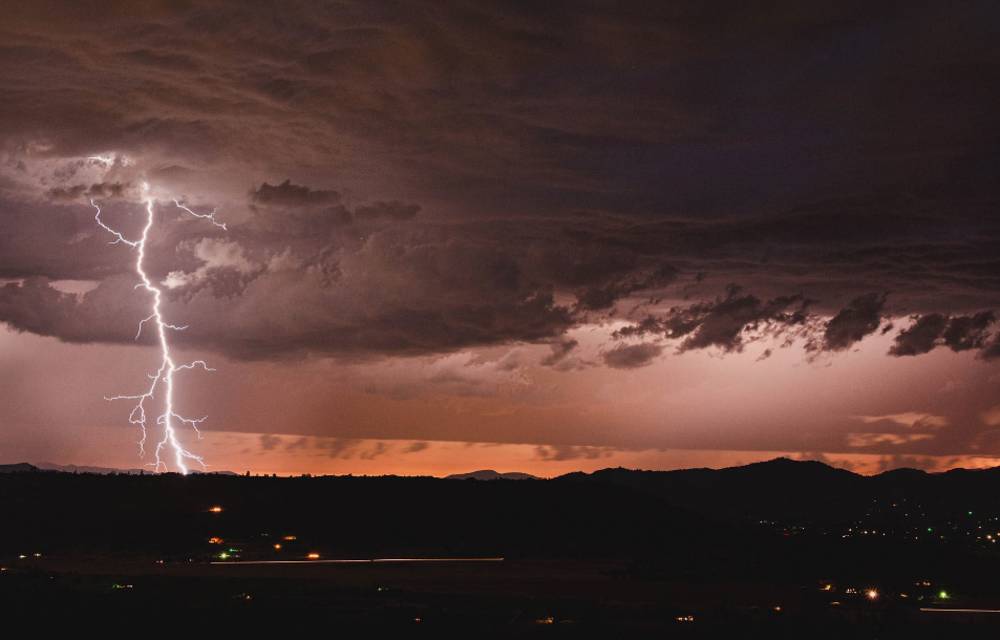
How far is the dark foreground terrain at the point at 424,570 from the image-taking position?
76.9 metres

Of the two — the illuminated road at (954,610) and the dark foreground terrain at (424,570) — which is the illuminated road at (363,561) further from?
the illuminated road at (954,610)

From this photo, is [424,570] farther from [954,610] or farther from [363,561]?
[954,610]

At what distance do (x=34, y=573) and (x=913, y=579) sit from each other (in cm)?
10020

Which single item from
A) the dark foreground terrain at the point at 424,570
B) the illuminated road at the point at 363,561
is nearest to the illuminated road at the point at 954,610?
the dark foreground terrain at the point at 424,570

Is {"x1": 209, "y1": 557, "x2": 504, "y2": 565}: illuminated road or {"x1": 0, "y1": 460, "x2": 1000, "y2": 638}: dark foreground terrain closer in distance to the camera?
{"x1": 0, "y1": 460, "x2": 1000, "y2": 638}: dark foreground terrain

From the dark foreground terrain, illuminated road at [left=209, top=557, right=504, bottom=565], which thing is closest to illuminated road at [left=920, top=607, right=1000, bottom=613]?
the dark foreground terrain

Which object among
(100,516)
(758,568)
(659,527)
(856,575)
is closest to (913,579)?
(856,575)

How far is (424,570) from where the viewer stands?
4931 inches

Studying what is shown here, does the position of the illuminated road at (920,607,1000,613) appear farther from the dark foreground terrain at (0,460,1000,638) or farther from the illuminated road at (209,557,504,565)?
the illuminated road at (209,557,504,565)

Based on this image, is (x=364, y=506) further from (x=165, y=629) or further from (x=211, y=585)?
(x=165, y=629)

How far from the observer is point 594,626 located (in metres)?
75.2

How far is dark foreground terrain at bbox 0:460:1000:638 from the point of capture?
76875 millimetres

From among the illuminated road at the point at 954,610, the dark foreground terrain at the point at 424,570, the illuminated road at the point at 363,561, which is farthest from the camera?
the illuminated road at the point at 363,561

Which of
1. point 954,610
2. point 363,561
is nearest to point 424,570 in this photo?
point 363,561
